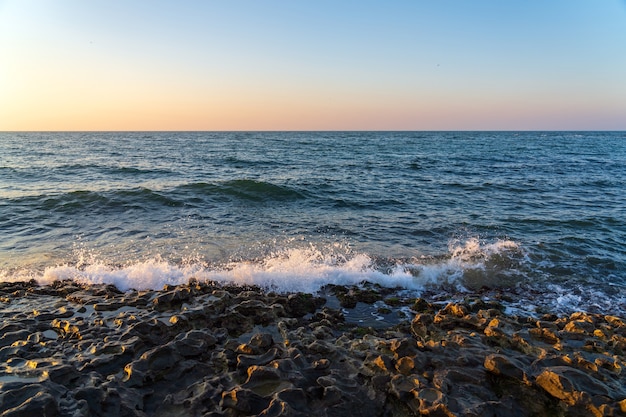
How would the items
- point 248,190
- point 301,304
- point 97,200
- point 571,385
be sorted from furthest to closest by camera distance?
point 248,190, point 97,200, point 301,304, point 571,385

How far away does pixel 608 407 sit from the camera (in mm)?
4148

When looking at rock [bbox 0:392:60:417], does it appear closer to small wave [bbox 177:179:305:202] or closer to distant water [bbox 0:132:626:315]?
distant water [bbox 0:132:626:315]

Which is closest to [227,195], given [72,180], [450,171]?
[72,180]

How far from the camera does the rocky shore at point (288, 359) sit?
4.25 meters

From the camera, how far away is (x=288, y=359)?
511 cm

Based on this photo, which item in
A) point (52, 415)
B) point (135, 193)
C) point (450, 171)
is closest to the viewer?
point (52, 415)

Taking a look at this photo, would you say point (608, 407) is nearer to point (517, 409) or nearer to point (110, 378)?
point (517, 409)

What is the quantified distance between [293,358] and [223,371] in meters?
1.01

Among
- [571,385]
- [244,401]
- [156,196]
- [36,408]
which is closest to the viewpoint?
[36,408]

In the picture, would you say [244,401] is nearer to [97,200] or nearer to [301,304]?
[301,304]

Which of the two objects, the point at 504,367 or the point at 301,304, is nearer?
the point at 504,367

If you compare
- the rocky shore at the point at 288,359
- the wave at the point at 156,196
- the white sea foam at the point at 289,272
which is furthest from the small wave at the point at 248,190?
the rocky shore at the point at 288,359

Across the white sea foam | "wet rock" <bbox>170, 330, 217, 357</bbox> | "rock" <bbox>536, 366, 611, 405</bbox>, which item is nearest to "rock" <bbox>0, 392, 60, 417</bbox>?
"wet rock" <bbox>170, 330, 217, 357</bbox>

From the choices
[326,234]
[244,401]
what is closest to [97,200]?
[326,234]
